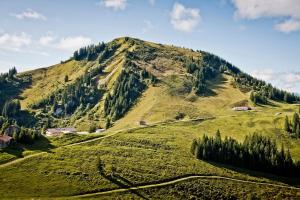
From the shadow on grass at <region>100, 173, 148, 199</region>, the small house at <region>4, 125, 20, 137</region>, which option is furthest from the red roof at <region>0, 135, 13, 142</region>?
the shadow on grass at <region>100, 173, 148, 199</region>

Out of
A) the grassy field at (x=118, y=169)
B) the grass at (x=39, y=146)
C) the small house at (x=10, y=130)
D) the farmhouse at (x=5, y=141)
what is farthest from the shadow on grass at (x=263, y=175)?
the small house at (x=10, y=130)

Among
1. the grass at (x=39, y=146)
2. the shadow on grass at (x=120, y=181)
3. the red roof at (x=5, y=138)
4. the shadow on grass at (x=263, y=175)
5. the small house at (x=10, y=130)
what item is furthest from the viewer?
the small house at (x=10, y=130)

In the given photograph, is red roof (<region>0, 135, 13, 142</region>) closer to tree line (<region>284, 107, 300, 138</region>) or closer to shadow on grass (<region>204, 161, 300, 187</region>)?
shadow on grass (<region>204, 161, 300, 187</region>)

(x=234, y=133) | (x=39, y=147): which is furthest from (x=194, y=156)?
(x=39, y=147)

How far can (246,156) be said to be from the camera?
140 metres

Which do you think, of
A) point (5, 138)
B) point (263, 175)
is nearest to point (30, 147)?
point (5, 138)

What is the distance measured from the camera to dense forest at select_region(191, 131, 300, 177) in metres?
138

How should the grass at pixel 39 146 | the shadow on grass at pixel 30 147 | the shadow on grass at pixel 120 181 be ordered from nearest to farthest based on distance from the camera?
the shadow on grass at pixel 120 181, the grass at pixel 39 146, the shadow on grass at pixel 30 147

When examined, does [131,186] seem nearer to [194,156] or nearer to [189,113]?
[194,156]

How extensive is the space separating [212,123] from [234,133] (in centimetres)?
1610

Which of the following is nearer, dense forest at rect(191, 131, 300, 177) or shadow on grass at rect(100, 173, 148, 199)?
shadow on grass at rect(100, 173, 148, 199)

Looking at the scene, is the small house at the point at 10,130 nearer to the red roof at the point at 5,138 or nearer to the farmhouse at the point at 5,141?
the red roof at the point at 5,138

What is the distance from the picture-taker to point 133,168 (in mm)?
119500

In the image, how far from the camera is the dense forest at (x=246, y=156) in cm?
13838
